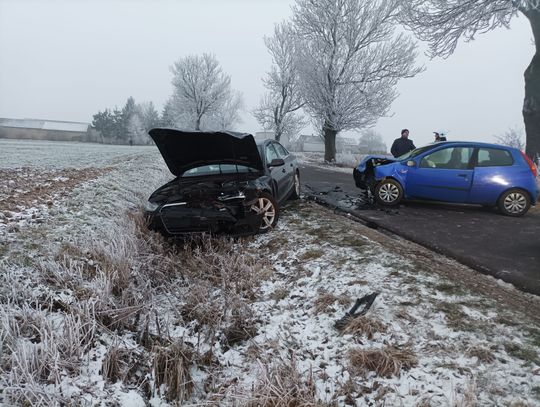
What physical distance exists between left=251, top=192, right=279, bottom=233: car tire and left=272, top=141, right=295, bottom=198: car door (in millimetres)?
1347

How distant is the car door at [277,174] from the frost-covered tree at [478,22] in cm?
921

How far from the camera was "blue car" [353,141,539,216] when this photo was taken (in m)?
6.82

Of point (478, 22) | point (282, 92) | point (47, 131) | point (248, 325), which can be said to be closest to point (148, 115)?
point (47, 131)

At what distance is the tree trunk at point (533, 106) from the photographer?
448 inches

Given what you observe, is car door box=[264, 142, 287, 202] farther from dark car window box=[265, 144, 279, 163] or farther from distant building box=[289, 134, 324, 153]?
distant building box=[289, 134, 324, 153]

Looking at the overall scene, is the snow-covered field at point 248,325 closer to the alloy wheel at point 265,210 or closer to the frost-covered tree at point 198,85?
the alloy wheel at point 265,210

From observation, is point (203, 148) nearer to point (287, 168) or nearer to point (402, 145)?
point (287, 168)

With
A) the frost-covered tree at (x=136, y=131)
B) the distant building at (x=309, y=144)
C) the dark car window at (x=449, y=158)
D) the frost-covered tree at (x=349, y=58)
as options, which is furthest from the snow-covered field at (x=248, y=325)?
the frost-covered tree at (x=136, y=131)

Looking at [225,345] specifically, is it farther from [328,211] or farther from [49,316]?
[328,211]

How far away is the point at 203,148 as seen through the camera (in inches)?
239

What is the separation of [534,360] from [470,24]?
13.6 metres

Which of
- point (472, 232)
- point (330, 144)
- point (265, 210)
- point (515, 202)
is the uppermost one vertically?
point (330, 144)

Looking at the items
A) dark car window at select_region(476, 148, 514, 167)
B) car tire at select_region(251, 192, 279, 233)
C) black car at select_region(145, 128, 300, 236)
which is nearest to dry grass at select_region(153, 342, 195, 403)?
black car at select_region(145, 128, 300, 236)

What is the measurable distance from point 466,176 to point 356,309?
15.8ft
